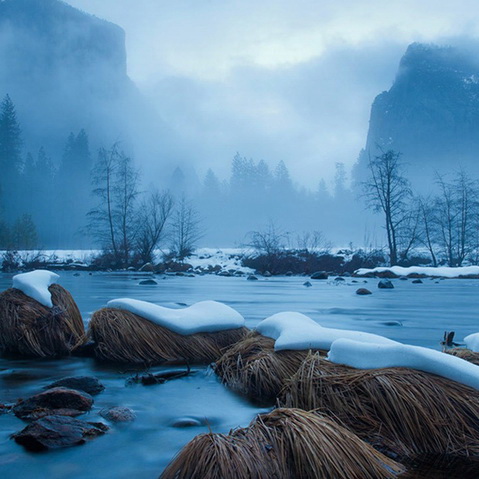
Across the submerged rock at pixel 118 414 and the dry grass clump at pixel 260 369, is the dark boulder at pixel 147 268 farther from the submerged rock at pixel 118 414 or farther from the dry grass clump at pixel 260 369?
the submerged rock at pixel 118 414

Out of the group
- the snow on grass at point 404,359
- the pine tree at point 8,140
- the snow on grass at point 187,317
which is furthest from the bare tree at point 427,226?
the pine tree at point 8,140

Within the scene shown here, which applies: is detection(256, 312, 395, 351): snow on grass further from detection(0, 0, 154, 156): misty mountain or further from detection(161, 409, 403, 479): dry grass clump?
detection(0, 0, 154, 156): misty mountain

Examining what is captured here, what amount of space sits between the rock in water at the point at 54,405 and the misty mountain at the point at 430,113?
4741 inches

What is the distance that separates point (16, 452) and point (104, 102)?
179 meters

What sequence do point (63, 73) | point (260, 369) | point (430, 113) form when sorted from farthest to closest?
point (63, 73)
point (430, 113)
point (260, 369)

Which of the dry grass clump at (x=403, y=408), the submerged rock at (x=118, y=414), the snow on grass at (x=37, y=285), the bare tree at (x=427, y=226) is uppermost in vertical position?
the bare tree at (x=427, y=226)

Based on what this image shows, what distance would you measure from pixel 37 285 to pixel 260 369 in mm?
3351

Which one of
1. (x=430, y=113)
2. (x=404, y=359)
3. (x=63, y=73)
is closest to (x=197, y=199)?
(x=430, y=113)

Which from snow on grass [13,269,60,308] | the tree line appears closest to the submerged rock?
snow on grass [13,269,60,308]

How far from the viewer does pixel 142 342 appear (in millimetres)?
5230

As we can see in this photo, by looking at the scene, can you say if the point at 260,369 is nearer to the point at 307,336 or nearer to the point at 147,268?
the point at 307,336

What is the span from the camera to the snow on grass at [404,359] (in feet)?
9.57

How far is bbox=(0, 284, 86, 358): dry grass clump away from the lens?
5.46 m

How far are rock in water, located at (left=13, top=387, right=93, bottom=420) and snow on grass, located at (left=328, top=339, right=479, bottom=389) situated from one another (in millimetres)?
1768
